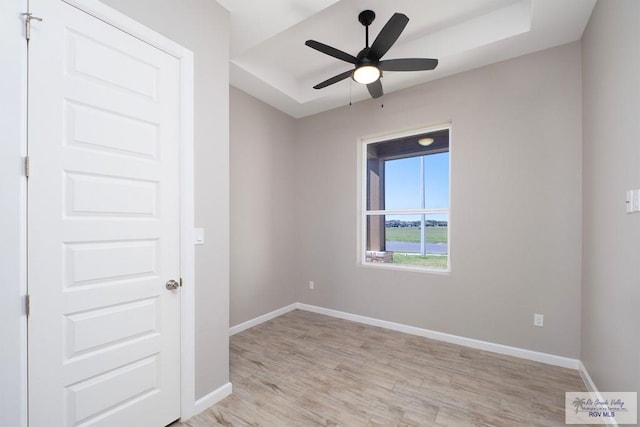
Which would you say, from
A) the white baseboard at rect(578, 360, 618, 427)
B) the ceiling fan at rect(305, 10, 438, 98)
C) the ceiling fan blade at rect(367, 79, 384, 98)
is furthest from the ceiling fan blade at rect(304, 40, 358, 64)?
the white baseboard at rect(578, 360, 618, 427)

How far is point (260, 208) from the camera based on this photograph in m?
3.61

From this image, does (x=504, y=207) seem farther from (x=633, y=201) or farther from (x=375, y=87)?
(x=375, y=87)

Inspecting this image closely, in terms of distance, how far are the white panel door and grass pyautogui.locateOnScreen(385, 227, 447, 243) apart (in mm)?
2577

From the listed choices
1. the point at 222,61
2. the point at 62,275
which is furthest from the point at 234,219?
the point at 62,275

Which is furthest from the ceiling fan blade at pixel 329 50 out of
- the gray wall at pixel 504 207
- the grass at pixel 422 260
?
the grass at pixel 422 260

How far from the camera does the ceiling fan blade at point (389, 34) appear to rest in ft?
5.80

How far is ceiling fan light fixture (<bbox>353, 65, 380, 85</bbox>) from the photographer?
224cm

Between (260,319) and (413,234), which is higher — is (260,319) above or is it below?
below

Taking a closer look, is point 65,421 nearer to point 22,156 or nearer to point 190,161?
point 22,156

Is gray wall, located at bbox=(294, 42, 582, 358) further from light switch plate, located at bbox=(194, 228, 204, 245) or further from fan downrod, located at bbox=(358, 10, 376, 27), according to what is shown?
light switch plate, located at bbox=(194, 228, 204, 245)

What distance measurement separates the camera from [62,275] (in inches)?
51.9

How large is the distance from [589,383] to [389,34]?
119 inches

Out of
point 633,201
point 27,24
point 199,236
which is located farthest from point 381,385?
point 27,24

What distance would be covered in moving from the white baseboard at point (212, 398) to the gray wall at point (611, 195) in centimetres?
245
